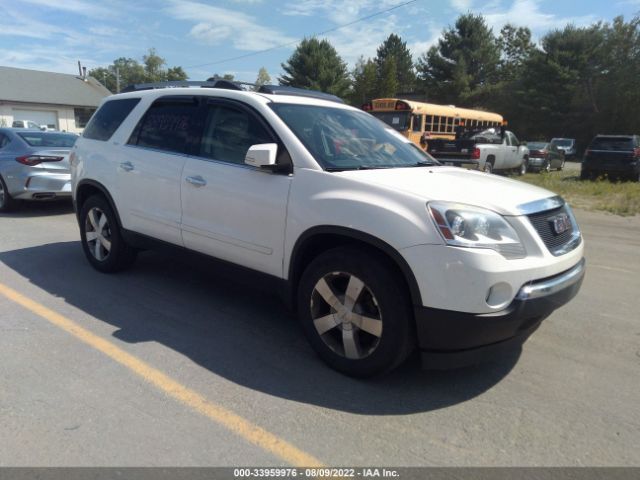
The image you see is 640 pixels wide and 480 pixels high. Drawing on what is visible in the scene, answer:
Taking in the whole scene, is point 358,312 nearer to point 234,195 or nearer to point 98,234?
point 234,195

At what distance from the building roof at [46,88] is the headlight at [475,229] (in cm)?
4991

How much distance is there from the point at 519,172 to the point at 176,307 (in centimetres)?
2040

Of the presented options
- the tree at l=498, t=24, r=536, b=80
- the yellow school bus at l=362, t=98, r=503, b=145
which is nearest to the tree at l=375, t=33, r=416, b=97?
the tree at l=498, t=24, r=536, b=80

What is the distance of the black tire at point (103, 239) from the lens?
17.4 feet

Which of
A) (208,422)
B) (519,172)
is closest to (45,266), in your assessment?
(208,422)

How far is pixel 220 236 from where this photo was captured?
404 cm

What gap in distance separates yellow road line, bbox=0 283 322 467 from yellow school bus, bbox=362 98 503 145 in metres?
16.8

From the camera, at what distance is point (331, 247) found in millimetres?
3500

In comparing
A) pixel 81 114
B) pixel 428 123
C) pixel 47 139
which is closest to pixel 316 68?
pixel 81 114

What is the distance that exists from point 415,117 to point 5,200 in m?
16.1

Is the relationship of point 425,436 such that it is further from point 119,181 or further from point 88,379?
point 119,181

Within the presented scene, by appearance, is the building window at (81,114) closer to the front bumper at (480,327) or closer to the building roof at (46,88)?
the building roof at (46,88)

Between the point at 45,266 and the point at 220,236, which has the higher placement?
the point at 220,236

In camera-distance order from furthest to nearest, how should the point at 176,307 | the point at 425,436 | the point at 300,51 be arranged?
the point at 300,51 → the point at 176,307 → the point at 425,436
